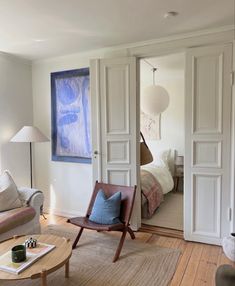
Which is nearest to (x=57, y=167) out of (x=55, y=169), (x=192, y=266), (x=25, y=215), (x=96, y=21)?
(x=55, y=169)

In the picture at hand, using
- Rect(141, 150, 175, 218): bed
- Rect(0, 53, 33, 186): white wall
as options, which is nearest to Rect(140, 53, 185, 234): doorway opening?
Rect(141, 150, 175, 218): bed

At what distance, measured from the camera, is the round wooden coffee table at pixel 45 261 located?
5.71 feet

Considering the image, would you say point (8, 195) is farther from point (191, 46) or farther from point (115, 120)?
point (191, 46)

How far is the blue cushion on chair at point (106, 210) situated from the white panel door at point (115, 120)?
17.3 inches

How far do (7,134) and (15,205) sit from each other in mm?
1208

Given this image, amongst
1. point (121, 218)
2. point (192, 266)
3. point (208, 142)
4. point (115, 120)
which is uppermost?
point (115, 120)

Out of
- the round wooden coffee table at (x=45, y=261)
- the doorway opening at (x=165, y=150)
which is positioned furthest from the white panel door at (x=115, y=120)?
the round wooden coffee table at (x=45, y=261)

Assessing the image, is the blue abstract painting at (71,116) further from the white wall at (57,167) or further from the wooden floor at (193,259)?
the wooden floor at (193,259)

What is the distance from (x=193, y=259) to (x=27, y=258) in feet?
5.33

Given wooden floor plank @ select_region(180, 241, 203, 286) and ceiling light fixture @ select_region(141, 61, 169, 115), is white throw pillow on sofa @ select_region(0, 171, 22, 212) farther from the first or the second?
ceiling light fixture @ select_region(141, 61, 169, 115)

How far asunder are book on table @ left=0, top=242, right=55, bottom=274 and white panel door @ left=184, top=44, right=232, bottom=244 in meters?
1.66

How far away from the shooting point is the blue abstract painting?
3568mm

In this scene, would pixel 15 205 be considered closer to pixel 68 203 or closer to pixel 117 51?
pixel 68 203

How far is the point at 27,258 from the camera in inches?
75.2
